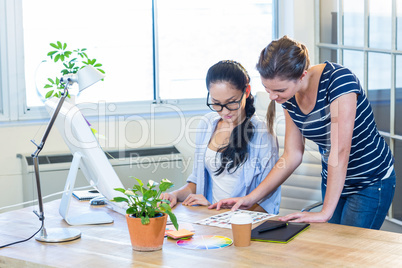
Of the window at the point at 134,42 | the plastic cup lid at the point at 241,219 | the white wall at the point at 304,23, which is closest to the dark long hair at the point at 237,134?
the plastic cup lid at the point at 241,219

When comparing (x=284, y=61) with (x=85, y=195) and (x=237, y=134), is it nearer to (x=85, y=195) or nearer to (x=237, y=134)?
(x=237, y=134)

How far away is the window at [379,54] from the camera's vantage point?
2.85 metres

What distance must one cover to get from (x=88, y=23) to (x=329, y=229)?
2.39 metres

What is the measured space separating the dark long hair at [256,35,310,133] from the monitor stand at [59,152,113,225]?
0.75 meters

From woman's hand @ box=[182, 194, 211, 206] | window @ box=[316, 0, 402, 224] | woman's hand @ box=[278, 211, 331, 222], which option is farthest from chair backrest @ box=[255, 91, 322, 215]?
woman's hand @ box=[278, 211, 331, 222]

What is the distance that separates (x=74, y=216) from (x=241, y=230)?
748mm

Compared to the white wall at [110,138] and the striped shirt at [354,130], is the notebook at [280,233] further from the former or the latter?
the white wall at [110,138]

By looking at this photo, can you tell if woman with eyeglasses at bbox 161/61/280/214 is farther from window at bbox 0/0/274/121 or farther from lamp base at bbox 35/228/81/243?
window at bbox 0/0/274/121

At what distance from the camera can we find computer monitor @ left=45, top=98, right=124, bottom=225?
1933 mm

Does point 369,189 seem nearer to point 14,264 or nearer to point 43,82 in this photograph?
point 14,264

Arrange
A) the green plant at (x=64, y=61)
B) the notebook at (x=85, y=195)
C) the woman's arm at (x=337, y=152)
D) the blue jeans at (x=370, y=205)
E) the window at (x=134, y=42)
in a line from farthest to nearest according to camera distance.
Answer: the window at (x=134, y=42) < the green plant at (x=64, y=61) < the notebook at (x=85, y=195) < the blue jeans at (x=370, y=205) < the woman's arm at (x=337, y=152)

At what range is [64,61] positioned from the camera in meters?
3.53

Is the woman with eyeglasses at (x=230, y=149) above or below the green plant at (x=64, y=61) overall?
below

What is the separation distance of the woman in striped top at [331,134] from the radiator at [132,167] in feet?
4.78
